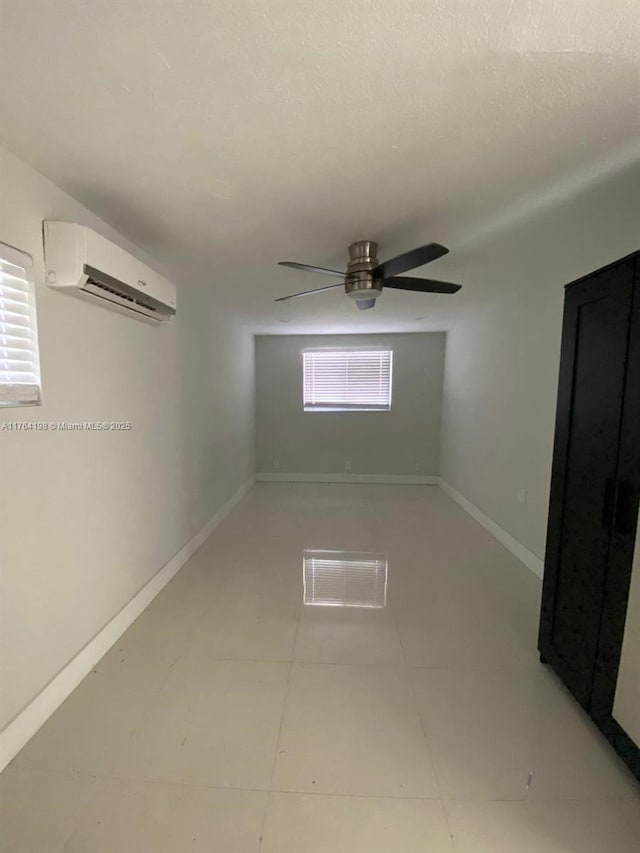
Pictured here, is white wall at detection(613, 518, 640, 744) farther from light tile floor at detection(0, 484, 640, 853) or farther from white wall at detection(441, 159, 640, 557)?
white wall at detection(441, 159, 640, 557)

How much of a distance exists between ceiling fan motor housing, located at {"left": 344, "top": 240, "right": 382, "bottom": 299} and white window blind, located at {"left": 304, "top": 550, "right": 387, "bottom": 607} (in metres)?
2.06

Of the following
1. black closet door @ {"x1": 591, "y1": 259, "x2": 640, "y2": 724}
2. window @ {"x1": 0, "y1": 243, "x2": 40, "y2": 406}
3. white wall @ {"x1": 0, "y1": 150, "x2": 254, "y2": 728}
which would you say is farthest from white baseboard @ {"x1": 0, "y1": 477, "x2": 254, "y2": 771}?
black closet door @ {"x1": 591, "y1": 259, "x2": 640, "y2": 724}

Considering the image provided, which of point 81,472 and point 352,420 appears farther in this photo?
point 352,420

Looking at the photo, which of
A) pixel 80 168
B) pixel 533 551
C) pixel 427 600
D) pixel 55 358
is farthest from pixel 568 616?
pixel 80 168

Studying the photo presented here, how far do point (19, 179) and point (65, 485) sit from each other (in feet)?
4.17

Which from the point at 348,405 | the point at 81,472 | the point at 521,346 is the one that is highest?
the point at 521,346

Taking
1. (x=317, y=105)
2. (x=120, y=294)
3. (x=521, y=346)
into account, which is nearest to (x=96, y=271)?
(x=120, y=294)

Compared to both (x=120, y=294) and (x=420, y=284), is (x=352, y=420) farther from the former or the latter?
(x=120, y=294)

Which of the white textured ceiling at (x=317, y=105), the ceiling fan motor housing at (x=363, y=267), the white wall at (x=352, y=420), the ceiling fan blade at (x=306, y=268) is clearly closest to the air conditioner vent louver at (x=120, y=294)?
the white textured ceiling at (x=317, y=105)

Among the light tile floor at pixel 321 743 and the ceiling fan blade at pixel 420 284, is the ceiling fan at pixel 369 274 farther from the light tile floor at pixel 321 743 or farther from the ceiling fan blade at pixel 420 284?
the light tile floor at pixel 321 743

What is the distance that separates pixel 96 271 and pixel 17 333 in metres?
0.43

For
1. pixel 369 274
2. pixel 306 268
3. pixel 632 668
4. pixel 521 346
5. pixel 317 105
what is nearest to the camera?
pixel 317 105

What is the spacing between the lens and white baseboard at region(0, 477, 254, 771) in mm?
1328

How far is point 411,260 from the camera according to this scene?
1763 mm
